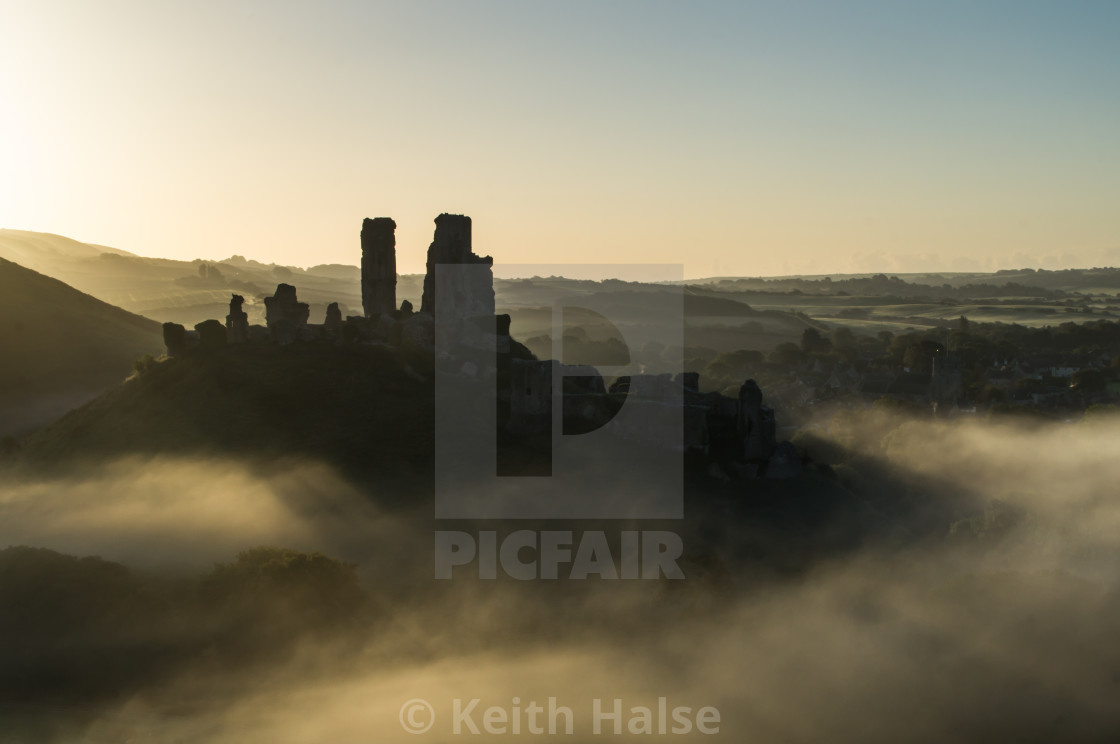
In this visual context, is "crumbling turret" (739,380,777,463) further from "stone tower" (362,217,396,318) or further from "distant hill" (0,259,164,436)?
"distant hill" (0,259,164,436)

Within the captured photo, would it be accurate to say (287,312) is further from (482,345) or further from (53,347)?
(53,347)

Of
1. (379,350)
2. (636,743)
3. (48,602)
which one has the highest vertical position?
(379,350)

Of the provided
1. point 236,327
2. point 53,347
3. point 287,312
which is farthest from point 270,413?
point 53,347

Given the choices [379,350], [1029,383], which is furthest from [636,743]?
[1029,383]

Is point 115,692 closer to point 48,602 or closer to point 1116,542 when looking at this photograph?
point 48,602

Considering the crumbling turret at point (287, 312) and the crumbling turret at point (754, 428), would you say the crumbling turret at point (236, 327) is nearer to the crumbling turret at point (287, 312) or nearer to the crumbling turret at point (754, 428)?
the crumbling turret at point (287, 312)

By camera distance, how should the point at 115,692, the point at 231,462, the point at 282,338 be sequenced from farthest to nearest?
the point at 282,338
the point at 231,462
the point at 115,692

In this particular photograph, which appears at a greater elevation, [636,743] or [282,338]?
[282,338]
